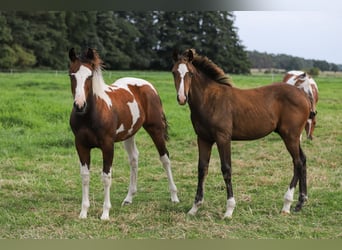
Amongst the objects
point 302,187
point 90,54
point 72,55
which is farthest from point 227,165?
point 72,55

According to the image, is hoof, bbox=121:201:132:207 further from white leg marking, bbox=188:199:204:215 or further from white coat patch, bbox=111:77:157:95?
white coat patch, bbox=111:77:157:95

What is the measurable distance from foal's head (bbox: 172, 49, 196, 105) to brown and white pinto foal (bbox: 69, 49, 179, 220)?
726mm

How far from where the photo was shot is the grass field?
373 centimetres

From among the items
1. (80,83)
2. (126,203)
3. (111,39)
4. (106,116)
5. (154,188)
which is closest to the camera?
(80,83)

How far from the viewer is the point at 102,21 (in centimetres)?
1831

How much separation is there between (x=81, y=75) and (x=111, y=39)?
14669mm

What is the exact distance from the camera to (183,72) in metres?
3.81

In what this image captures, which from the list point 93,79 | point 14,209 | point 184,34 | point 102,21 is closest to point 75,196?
point 14,209

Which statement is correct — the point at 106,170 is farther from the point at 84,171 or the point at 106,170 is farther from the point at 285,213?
the point at 285,213

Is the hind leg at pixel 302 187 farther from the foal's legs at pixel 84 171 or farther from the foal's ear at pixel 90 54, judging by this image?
the foal's ear at pixel 90 54

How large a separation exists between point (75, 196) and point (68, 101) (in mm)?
6810

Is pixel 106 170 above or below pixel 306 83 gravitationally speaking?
below

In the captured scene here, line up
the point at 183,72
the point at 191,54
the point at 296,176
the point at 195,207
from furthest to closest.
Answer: the point at 296,176 < the point at 195,207 < the point at 191,54 < the point at 183,72

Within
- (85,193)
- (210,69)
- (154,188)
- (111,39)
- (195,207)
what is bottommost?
(154,188)
